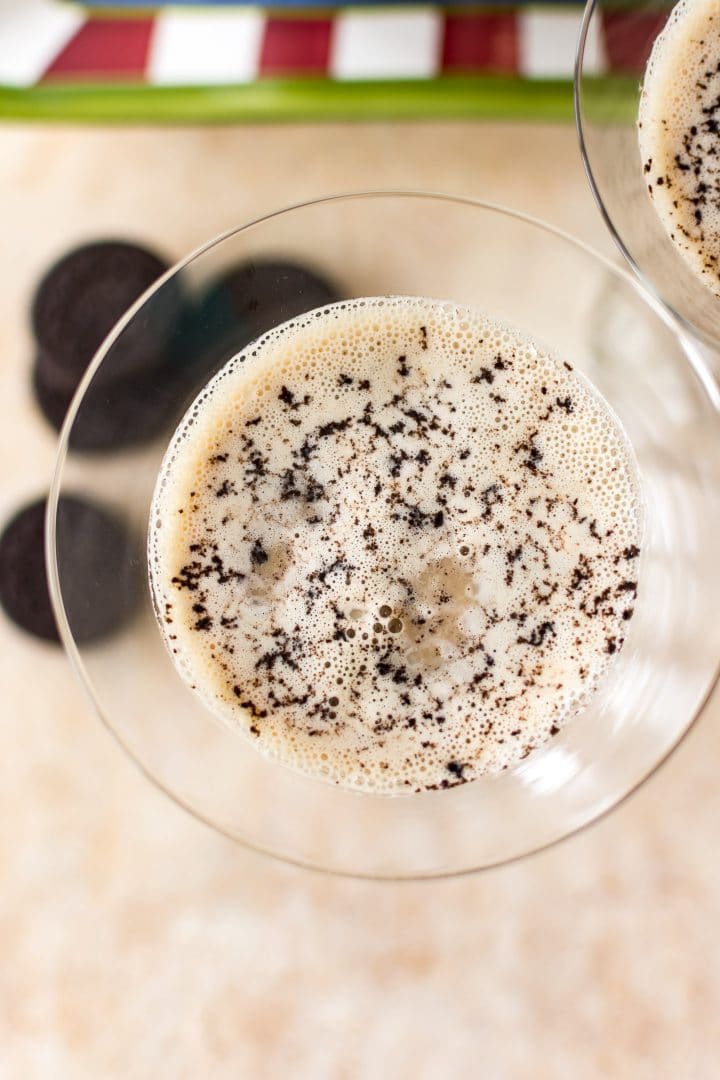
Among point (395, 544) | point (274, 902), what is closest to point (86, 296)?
point (395, 544)

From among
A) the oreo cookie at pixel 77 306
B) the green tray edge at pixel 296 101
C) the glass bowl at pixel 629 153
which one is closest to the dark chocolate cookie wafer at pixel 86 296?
the oreo cookie at pixel 77 306

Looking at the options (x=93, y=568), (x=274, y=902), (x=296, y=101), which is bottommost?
(x=274, y=902)

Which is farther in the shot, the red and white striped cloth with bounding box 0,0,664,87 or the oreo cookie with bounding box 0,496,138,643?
the red and white striped cloth with bounding box 0,0,664,87

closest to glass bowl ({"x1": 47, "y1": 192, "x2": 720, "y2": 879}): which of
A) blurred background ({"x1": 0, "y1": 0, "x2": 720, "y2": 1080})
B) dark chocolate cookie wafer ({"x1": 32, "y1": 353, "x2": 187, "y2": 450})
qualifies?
dark chocolate cookie wafer ({"x1": 32, "y1": 353, "x2": 187, "y2": 450})

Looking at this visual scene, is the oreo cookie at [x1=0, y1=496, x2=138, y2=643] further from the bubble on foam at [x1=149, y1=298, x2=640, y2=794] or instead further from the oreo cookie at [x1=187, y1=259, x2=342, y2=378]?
the oreo cookie at [x1=187, y1=259, x2=342, y2=378]

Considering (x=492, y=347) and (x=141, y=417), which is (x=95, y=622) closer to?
(x=141, y=417)

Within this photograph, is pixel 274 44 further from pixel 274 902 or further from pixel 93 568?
pixel 274 902
